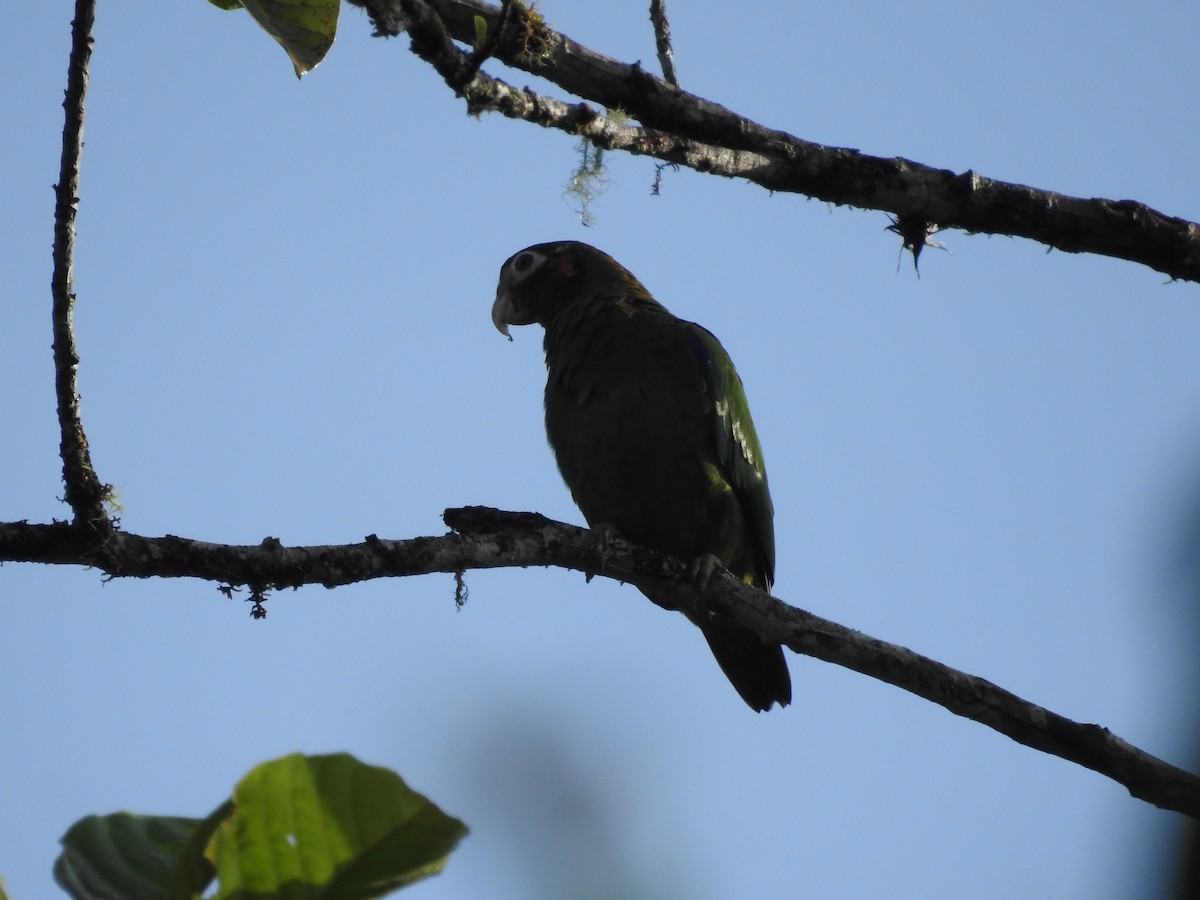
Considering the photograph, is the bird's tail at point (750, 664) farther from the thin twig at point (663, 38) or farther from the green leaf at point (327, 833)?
the green leaf at point (327, 833)

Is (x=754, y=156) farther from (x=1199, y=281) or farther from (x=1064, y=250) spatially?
(x=1199, y=281)

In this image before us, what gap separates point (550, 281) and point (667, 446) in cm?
163

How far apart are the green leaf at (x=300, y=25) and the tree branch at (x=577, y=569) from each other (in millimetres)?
1245

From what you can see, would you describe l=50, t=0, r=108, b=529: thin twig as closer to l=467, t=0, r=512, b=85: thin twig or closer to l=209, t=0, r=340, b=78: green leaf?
l=209, t=0, r=340, b=78: green leaf

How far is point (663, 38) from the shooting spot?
14.4 ft

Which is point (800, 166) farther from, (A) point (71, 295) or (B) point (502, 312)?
(B) point (502, 312)

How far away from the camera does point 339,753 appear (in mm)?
1624

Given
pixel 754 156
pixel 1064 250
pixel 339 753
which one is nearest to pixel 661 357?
pixel 754 156

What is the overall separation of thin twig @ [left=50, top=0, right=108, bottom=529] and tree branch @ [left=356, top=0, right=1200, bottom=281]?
1269mm

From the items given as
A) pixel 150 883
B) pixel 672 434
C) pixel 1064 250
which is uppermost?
pixel 1064 250

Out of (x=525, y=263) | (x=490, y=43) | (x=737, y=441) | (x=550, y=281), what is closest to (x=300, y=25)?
(x=490, y=43)

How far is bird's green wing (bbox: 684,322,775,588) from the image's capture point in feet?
17.1

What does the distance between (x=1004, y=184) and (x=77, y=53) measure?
305 centimetres

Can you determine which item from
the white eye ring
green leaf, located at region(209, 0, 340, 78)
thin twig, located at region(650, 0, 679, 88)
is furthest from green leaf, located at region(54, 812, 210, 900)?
the white eye ring
